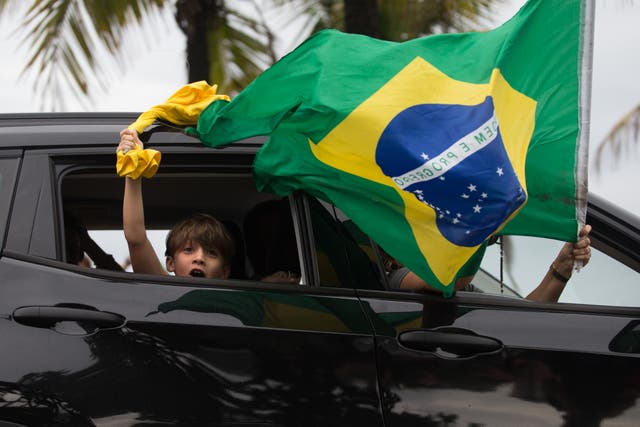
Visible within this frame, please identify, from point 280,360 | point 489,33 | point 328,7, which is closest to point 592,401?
point 280,360

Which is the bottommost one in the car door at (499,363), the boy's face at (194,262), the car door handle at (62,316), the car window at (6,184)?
the car door at (499,363)

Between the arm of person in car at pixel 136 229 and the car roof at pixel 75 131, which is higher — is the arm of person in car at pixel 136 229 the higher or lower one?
the lower one

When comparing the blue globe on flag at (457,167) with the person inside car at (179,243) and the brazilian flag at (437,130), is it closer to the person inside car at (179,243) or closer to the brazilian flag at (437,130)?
the brazilian flag at (437,130)

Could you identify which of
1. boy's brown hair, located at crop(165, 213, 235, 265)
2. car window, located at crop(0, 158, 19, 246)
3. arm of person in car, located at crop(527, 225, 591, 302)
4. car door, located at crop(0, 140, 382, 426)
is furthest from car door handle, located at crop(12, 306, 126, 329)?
arm of person in car, located at crop(527, 225, 591, 302)

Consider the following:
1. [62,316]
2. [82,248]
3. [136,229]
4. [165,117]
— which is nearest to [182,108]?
[165,117]

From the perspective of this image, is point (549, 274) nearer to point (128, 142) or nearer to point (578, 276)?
point (578, 276)

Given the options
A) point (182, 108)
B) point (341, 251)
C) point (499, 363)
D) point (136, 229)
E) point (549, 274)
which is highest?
point (182, 108)

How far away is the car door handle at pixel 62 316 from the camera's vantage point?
2662 millimetres

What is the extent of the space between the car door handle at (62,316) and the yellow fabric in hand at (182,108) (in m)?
0.58

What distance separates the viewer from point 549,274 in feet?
10.1

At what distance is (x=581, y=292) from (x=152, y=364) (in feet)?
4.15

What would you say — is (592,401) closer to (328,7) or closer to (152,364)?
(152,364)

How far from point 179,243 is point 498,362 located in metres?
1.05

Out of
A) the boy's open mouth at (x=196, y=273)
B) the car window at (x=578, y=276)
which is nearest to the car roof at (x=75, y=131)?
the boy's open mouth at (x=196, y=273)
